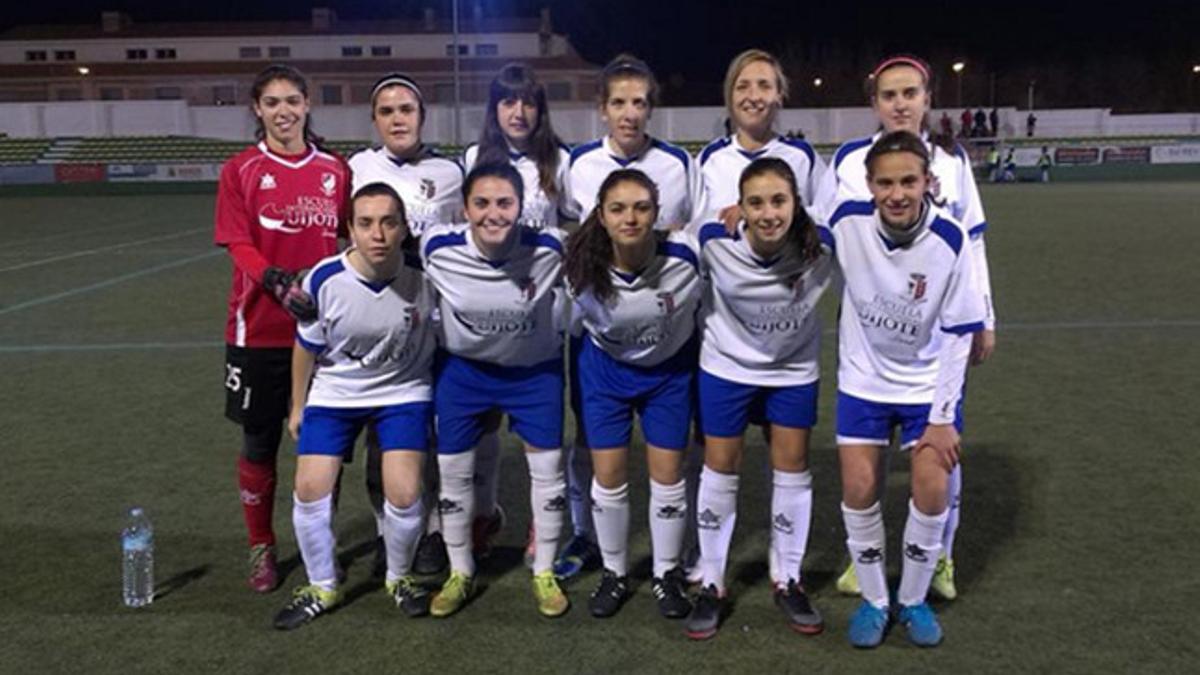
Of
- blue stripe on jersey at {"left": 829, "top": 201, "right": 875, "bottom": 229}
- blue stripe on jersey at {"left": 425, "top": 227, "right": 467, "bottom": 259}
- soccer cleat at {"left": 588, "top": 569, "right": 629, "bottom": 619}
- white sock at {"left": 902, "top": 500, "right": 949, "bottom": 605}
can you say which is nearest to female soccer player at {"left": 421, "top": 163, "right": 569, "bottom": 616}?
blue stripe on jersey at {"left": 425, "top": 227, "right": 467, "bottom": 259}

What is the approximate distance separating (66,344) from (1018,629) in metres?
8.00

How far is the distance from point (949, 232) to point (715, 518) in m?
1.30

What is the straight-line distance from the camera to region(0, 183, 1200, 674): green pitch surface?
3.65m

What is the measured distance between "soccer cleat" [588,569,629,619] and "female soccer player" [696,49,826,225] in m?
1.41

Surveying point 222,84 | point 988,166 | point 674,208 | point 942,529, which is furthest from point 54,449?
point 222,84

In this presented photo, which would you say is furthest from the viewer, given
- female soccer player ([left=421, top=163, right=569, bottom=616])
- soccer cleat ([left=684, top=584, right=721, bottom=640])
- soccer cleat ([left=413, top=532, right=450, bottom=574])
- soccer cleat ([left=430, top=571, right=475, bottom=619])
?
soccer cleat ([left=413, top=532, right=450, bottom=574])

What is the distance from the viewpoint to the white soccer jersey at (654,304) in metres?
3.77

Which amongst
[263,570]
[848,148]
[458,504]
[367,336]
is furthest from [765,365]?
[263,570]

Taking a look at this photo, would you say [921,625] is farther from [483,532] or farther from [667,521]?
[483,532]

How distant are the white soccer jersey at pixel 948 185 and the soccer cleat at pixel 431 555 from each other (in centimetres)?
207

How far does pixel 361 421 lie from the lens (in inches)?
160

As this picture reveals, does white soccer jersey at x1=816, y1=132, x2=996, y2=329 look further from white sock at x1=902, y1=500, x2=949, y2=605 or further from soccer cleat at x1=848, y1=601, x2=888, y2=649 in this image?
soccer cleat at x1=848, y1=601, x2=888, y2=649

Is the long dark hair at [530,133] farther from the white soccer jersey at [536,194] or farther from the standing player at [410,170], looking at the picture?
the standing player at [410,170]

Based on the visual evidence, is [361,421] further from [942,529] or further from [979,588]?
[979,588]
